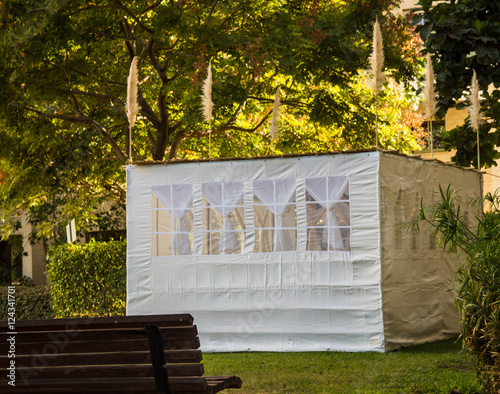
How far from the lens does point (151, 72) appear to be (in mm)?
18078

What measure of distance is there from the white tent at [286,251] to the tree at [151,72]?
423cm

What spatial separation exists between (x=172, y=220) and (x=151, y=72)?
26.3 ft

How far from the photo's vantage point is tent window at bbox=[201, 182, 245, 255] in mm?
10570

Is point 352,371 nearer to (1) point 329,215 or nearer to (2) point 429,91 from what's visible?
(1) point 329,215

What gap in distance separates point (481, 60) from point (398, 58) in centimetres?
433

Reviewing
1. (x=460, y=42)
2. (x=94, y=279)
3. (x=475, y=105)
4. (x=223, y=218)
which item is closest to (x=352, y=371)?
(x=223, y=218)

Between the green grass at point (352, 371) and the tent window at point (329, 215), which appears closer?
the green grass at point (352, 371)

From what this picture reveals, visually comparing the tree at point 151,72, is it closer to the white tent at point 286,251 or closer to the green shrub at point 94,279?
the green shrub at point 94,279

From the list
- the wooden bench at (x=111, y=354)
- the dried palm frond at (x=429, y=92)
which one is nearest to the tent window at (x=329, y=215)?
the dried palm frond at (x=429, y=92)

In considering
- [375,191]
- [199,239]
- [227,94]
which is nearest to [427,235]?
[375,191]

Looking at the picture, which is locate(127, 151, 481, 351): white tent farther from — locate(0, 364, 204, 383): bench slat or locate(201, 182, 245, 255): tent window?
locate(0, 364, 204, 383): bench slat

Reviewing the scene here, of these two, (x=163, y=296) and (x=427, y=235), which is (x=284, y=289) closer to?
(x=163, y=296)

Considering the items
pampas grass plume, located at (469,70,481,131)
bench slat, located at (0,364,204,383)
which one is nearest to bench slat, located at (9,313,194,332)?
bench slat, located at (0,364,204,383)

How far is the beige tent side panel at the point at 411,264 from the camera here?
1008cm
